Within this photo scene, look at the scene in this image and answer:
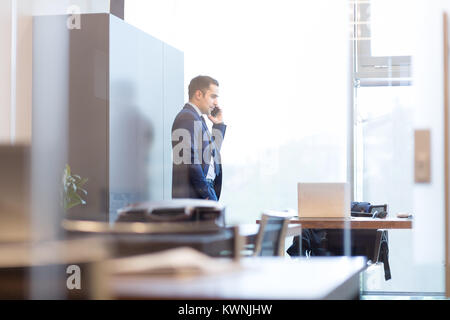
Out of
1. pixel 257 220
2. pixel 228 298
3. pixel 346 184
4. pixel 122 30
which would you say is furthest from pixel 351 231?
pixel 122 30

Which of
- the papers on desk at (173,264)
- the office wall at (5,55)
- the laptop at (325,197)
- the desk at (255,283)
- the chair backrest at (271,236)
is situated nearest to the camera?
the desk at (255,283)

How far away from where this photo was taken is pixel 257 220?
3.48 meters

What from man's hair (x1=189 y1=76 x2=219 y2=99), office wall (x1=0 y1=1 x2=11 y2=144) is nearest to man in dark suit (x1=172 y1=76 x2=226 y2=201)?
man's hair (x1=189 y1=76 x2=219 y2=99)

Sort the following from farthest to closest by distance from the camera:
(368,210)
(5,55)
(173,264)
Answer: (5,55)
(368,210)
(173,264)

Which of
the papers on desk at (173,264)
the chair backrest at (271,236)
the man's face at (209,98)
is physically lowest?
the papers on desk at (173,264)

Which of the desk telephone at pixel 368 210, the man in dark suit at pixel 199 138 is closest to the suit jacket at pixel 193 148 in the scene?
the man in dark suit at pixel 199 138

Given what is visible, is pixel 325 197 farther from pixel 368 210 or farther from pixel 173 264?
pixel 173 264

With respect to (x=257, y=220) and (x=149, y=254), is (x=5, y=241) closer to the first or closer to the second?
(x=149, y=254)

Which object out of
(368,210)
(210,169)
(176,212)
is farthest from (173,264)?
(368,210)

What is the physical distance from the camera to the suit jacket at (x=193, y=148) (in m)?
3.58

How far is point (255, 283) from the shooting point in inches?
106

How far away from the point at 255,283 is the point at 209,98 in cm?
116

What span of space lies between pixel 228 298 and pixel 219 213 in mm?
584

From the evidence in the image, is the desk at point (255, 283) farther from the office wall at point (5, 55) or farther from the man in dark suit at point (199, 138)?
the office wall at point (5, 55)
